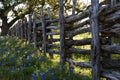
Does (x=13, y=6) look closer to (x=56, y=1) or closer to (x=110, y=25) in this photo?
(x=56, y=1)

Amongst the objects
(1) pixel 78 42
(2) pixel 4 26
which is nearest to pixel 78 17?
(1) pixel 78 42

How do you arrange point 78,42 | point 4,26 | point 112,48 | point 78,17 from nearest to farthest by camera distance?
point 112,48 < point 78,17 < point 78,42 < point 4,26

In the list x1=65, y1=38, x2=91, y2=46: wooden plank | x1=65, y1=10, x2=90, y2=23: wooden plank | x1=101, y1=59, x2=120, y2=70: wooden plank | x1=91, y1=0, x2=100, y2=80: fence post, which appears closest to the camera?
x1=101, y1=59, x2=120, y2=70: wooden plank

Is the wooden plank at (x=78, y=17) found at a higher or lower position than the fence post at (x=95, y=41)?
higher

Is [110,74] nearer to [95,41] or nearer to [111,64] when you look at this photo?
[111,64]

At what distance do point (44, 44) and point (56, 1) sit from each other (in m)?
20.8

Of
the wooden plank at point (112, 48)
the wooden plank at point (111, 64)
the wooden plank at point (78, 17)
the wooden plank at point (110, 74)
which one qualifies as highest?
the wooden plank at point (78, 17)

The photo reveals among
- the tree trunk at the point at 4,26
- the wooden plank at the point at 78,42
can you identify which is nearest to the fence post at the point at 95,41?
the wooden plank at the point at 78,42

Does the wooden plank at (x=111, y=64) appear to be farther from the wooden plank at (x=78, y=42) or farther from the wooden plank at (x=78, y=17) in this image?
the wooden plank at (x=78, y=17)

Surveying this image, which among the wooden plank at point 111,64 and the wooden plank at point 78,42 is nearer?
the wooden plank at point 111,64

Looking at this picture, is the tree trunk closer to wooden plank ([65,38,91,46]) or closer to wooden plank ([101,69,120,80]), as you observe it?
wooden plank ([65,38,91,46])

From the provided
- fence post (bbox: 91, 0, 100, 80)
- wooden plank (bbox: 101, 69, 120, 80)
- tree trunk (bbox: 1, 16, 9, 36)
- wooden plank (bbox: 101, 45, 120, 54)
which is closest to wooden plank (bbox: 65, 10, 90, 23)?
fence post (bbox: 91, 0, 100, 80)

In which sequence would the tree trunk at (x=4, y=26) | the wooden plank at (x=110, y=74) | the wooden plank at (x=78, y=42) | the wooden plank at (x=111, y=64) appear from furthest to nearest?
the tree trunk at (x=4, y=26) < the wooden plank at (x=78, y=42) < the wooden plank at (x=111, y=64) < the wooden plank at (x=110, y=74)

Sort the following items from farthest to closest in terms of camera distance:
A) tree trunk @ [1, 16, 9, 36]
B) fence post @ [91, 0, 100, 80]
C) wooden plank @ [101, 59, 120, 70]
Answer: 1. tree trunk @ [1, 16, 9, 36]
2. fence post @ [91, 0, 100, 80]
3. wooden plank @ [101, 59, 120, 70]
